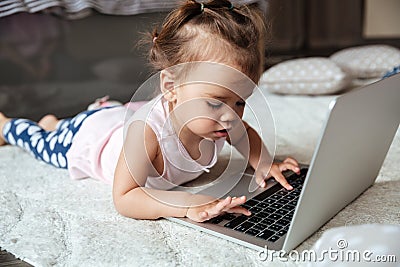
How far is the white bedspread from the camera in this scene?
87 centimetres

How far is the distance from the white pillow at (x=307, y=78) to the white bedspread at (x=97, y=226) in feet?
2.36

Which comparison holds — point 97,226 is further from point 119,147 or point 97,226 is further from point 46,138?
point 46,138

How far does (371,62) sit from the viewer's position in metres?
2.29

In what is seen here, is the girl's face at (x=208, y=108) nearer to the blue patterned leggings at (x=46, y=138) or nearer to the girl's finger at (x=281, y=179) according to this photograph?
the girl's finger at (x=281, y=179)

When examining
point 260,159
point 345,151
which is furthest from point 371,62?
point 345,151

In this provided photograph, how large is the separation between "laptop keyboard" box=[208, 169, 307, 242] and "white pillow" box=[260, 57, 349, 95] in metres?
1.04

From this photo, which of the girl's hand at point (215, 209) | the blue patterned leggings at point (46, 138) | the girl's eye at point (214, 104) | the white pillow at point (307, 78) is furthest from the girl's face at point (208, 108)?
the white pillow at point (307, 78)

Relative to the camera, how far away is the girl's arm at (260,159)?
3.84 ft

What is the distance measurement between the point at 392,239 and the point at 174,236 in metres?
0.37

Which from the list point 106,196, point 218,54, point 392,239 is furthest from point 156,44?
point 392,239

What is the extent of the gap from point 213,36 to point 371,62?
1.46m

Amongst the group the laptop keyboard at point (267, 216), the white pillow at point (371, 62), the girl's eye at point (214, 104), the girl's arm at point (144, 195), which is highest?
the girl's eye at point (214, 104)

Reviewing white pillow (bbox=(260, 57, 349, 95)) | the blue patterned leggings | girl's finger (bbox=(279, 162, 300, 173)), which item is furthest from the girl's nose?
white pillow (bbox=(260, 57, 349, 95))

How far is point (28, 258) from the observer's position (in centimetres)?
89
